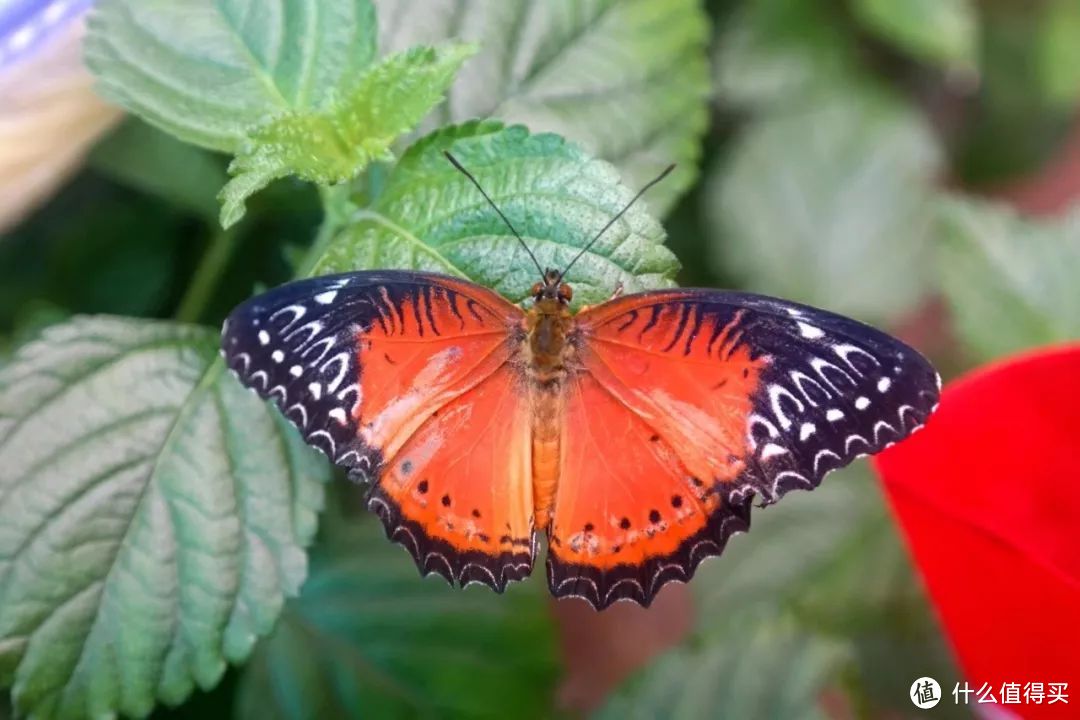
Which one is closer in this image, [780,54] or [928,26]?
[928,26]

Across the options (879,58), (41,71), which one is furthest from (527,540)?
(879,58)

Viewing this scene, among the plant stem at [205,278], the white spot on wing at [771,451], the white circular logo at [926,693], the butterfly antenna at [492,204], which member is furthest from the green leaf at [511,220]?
the white circular logo at [926,693]

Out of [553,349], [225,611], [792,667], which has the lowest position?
[792,667]

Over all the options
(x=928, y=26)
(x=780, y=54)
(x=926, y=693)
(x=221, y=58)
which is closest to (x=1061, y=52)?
(x=928, y=26)

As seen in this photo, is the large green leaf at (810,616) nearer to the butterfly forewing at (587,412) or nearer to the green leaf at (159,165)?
the butterfly forewing at (587,412)

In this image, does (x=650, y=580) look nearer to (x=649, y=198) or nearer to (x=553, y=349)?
(x=553, y=349)

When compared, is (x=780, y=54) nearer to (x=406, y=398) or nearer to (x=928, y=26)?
(x=928, y=26)

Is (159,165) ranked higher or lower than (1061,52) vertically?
lower
